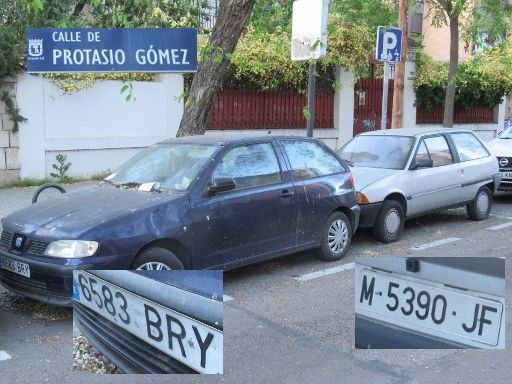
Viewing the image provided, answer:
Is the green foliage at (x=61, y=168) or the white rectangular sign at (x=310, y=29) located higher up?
the white rectangular sign at (x=310, y=29)

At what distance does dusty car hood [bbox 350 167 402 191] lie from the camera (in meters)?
8.23

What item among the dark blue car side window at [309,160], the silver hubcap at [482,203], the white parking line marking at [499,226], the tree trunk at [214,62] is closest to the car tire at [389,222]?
the dark blue car side window at [309,160]

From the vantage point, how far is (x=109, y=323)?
2662mm

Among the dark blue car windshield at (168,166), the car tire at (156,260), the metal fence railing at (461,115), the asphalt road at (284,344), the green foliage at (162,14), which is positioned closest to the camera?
the asphalt road at (284,344)

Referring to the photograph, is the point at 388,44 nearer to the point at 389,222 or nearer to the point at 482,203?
the point at 482,203

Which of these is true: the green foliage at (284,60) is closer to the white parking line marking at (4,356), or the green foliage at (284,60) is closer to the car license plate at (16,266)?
the car license plate at (16,266)

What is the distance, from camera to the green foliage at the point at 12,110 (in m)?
11.5

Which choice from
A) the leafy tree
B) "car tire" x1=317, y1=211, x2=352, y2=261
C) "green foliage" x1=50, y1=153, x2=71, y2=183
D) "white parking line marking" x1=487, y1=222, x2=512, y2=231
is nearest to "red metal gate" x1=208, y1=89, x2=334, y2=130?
the leafy tree

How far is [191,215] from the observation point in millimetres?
5699

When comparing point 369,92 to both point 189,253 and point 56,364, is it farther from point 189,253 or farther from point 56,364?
point 56,364

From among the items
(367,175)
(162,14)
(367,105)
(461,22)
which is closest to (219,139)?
(367,175)

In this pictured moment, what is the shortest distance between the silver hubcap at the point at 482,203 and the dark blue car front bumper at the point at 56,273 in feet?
21.7

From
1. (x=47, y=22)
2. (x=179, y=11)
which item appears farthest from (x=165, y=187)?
(x=179, y=11)

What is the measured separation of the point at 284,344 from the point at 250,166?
2171 millimetres
